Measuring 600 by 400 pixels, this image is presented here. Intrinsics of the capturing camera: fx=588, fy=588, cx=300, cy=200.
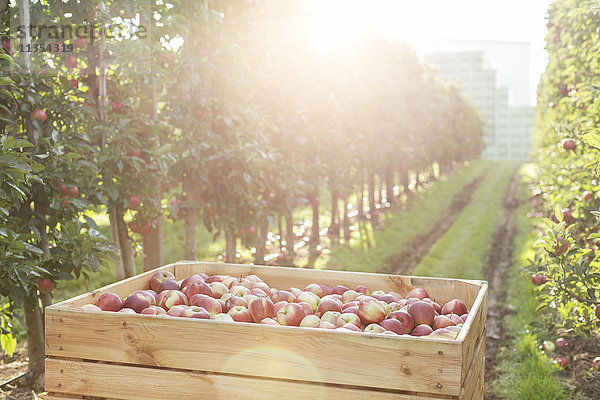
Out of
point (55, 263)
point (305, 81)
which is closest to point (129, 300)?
point (55, 263)

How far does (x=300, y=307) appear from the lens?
113 inches

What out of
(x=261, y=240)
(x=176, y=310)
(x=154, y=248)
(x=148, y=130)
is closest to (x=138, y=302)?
(x=176, y=310)

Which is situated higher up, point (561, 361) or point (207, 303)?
point (207, 303)

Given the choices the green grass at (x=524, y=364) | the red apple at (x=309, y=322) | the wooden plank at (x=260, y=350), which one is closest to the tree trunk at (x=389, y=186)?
the green grass at (x=524, y=364)

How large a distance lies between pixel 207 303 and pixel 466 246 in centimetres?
1038

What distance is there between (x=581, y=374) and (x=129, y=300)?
3914 millimetres

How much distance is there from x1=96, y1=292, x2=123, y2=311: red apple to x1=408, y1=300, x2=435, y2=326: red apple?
1475 mm

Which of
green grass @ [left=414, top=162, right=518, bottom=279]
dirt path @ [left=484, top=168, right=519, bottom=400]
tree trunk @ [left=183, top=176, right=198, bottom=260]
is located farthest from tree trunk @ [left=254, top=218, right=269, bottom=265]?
dirt path @ [left=484, top=168, right=519, bottom=400]

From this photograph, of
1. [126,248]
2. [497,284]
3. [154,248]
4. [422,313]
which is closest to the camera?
[422,313]

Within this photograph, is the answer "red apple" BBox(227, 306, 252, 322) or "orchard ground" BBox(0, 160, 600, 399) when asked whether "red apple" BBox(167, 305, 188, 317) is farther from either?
"orchard ground" BBox(0, 160, 600, 399)

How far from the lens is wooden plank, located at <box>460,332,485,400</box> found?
8.32ft

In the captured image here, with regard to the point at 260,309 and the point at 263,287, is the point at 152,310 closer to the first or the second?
the point at 260,309

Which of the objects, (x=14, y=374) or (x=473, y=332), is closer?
(x=473, y=332)

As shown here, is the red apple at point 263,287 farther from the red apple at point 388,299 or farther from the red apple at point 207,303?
the red apple at point 388,299
